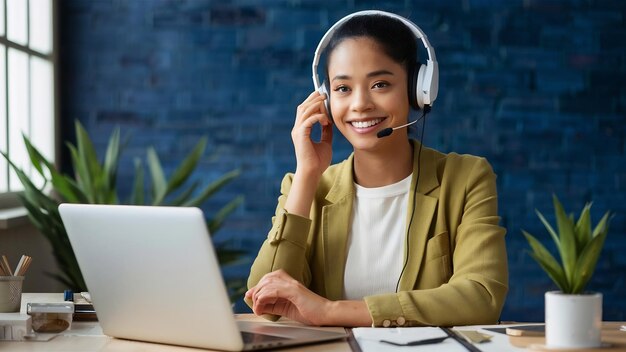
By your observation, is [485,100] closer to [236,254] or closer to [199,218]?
[236,254]

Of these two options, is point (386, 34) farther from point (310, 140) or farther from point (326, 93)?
point (310, 140)

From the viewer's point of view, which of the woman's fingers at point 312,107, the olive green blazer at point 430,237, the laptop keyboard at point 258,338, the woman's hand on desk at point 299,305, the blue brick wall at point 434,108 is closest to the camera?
the laptop keyboard at point 258,338

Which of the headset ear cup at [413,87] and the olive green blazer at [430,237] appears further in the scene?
the headset ear cup at [413,87]

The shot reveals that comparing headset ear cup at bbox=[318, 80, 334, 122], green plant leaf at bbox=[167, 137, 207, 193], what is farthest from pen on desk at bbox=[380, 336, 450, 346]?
green plant leaf at bbox=[167, 137, 207, 193]

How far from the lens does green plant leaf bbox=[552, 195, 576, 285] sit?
62.2 inches

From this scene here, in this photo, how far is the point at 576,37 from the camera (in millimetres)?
4613

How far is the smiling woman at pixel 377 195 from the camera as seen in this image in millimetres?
2203

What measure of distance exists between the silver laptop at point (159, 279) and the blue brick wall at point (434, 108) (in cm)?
278

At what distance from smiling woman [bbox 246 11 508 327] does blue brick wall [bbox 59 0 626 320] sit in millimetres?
2159

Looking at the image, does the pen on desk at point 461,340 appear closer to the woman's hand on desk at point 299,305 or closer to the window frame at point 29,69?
the woman's hand on desk at point 299,305

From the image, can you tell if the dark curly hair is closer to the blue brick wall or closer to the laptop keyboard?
the laptop keyboard

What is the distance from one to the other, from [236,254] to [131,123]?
923 mm

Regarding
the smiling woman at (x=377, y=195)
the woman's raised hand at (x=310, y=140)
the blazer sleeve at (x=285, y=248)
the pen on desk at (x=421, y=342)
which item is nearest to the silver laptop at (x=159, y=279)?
the pen on desk at (x=421, y=342)

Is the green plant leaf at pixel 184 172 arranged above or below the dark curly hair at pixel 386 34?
below
